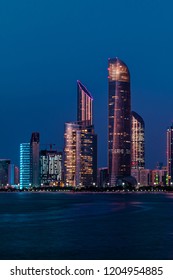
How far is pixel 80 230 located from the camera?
61000 mm
